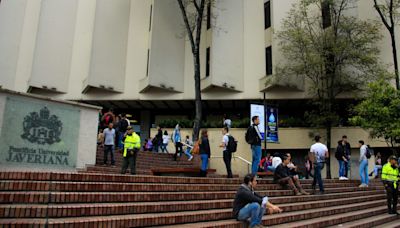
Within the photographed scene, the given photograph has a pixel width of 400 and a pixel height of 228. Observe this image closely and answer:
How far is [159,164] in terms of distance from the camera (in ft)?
46.5

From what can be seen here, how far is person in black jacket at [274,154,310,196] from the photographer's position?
9.55 m

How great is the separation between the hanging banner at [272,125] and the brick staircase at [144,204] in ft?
27.3

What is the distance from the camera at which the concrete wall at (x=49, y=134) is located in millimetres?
7418

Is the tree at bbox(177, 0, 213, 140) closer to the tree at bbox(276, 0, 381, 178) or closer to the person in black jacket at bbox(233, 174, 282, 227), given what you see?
the tree at bbox(276, 0, 381, 178)

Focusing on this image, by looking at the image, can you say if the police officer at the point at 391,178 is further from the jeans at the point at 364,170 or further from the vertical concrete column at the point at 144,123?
the vertical concrete column at the point at 144,123

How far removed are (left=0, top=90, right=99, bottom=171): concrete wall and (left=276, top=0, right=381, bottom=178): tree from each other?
13729 mm

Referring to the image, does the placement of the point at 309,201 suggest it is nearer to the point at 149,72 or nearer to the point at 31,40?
the point at 149,72

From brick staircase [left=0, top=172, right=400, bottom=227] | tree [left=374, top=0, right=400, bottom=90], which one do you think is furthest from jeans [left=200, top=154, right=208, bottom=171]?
tree [left=374, top=0, right=400, bottom=90]

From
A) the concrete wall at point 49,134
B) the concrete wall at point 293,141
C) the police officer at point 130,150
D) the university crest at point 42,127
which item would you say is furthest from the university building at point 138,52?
the university crest at point 42,127

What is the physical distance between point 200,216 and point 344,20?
57.8ft

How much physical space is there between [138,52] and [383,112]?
15.9 metres

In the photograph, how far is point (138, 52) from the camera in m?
23.7

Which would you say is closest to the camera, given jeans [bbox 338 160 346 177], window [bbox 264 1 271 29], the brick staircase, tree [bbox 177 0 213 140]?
the brick staircase

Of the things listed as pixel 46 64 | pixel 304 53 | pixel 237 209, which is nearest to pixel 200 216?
pixel 237 209
